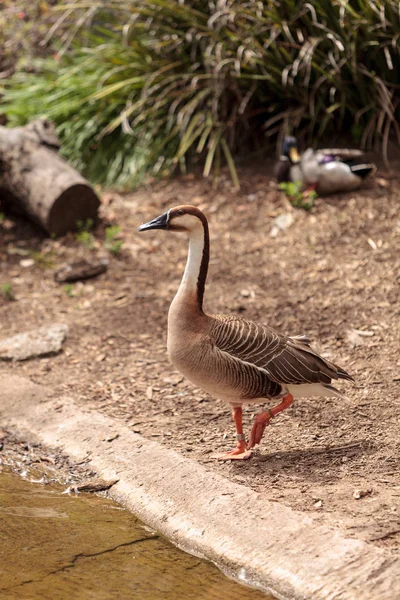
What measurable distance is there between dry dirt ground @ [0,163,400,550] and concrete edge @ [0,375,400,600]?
16 centimetres

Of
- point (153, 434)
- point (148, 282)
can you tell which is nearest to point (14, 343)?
point (148, 282)

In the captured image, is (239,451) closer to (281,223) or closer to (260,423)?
(260,423)

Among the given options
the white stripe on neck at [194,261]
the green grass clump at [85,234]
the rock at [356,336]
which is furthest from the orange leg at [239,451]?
the green grass clump at [85,234]

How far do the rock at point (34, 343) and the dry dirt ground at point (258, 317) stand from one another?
8cm

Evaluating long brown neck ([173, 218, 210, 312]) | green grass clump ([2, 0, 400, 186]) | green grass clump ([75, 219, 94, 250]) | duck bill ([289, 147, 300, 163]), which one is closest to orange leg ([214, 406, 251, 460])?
long brown neck ([173, 218, 210, 312])

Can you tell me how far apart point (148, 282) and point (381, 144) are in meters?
2.84

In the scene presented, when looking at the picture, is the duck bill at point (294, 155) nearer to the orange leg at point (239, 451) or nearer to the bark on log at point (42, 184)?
the bark on log at point (42, 184)

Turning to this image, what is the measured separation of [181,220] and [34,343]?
7.46 ft

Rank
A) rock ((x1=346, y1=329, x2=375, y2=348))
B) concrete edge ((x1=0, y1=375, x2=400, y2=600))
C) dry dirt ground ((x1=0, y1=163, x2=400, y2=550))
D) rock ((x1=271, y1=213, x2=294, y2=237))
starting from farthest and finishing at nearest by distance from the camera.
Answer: rock ((x1=271, y1=213, x2=294, y2=237)) → rock ((x1=346, y1=329, x2=375, y2=348)) → dry dirt ground ((x1=0, y1=163, x2=400, y2=550)) → concrete edge ((x1=0, y1=375, x2=400, y2=600))

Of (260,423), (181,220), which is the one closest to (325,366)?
(260,423)

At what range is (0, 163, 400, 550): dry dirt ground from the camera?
388 centimetres

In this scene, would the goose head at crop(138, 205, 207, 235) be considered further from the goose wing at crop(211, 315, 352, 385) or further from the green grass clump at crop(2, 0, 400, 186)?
the green grass clump at crop(2, 0, 400, 186)

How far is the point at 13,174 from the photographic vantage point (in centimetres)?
788

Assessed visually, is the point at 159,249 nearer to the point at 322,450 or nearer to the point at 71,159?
the point at 71,159
